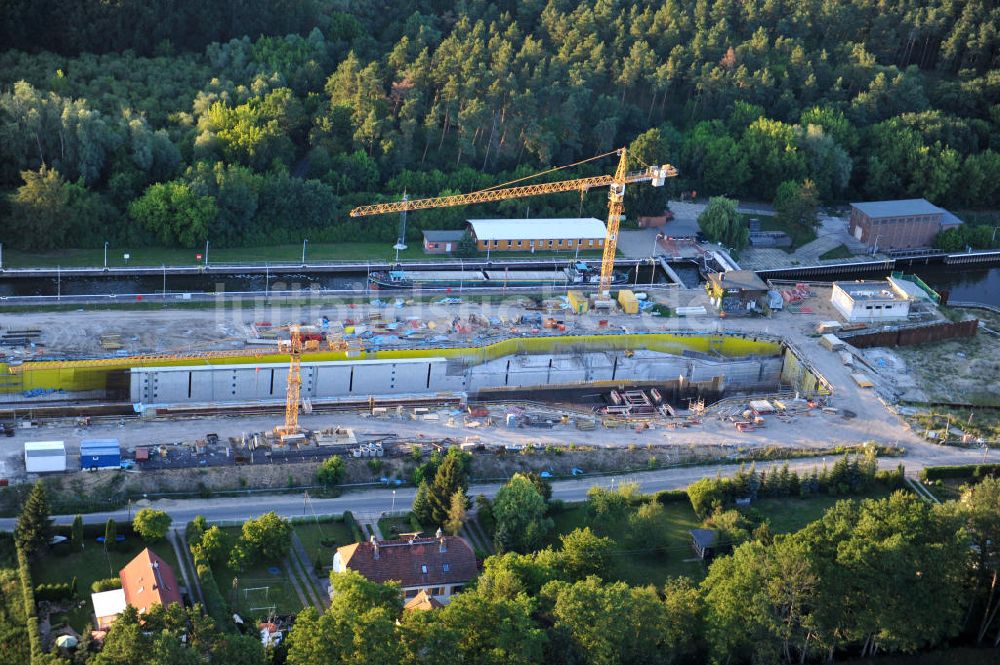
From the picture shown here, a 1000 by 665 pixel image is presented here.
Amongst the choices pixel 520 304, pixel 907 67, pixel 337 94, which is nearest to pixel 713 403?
pixel 520 304

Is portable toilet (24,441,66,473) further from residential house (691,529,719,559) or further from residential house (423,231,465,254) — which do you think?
residential house (423,231,465,254)

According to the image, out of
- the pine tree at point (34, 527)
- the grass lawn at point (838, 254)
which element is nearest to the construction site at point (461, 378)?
the pine tree at point (34, 527)

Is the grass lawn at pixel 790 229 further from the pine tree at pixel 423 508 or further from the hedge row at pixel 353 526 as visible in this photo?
the hedge row at pixel 353 526

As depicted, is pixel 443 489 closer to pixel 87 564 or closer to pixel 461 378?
pixel 87 564

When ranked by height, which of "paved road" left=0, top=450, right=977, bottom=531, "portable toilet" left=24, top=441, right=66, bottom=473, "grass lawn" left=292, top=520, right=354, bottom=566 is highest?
"portable toilet" left=24, top=441, right=66, bottom=473

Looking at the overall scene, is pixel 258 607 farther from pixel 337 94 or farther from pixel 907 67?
pixel 907 67

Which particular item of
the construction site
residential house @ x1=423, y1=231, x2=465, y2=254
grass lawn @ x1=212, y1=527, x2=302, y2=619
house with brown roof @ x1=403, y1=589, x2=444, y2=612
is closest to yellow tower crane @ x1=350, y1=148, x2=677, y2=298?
the construction site
